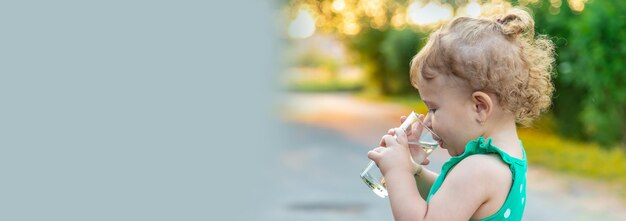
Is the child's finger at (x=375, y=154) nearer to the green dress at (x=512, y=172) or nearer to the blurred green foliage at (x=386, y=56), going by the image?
the green dress at (x=512, y=172)

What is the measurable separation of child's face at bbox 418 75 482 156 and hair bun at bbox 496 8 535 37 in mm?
168

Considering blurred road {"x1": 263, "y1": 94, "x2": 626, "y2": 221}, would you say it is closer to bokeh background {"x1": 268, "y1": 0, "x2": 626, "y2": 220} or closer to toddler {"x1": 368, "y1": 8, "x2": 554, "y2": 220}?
bokeh background {"x1": 268, "y1": 0, "x2": 626, "y2": 220}

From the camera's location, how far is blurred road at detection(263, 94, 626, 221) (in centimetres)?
712

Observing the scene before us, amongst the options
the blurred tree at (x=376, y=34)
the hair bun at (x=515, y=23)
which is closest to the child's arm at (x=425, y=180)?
the hair bun at (x=515, y=23)

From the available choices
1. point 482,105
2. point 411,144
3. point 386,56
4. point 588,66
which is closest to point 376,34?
point 386,56

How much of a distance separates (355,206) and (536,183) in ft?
6.83

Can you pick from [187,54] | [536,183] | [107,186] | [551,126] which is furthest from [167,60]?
[551,126]

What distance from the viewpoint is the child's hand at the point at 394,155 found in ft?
6.72

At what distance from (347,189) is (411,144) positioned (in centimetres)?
634

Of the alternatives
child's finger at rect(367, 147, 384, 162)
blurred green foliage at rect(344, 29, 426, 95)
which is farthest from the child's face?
blurred green foliage at rect(344, 29, 426, 95)

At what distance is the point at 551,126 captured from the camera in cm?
1388

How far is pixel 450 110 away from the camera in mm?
2018

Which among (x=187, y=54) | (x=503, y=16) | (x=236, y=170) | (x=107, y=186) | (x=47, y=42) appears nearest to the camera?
(x=503, y=16)

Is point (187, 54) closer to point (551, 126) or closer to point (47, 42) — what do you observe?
point (47, 42)
